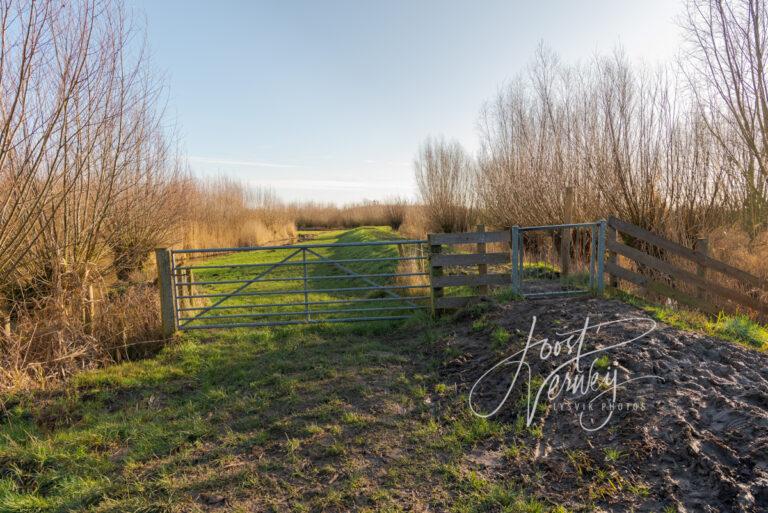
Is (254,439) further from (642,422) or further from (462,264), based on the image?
(462,264)

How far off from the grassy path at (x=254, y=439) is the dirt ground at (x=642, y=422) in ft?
1.29

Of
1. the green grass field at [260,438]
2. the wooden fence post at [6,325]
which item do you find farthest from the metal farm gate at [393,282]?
the wooden fence post at [6,325]

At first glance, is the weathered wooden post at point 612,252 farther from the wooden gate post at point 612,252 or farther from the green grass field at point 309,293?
the green grass field at point 309,293

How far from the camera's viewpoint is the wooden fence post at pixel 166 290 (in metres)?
6.35

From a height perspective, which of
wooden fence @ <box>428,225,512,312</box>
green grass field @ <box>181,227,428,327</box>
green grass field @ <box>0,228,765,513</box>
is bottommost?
green grass field @ <box>0,228,765,513</box>

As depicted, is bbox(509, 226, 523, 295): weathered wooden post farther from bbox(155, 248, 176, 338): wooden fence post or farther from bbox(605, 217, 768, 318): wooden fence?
bbox(155, 248, 176, 338): wooden fence post

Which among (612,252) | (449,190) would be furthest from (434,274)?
(449,190)

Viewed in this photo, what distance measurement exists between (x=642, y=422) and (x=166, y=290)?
6410 mm

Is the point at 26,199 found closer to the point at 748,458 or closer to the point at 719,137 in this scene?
the point at 748,458

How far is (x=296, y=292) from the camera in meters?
6.75

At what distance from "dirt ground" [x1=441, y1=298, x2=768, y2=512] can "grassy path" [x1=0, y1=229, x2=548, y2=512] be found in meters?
0.39

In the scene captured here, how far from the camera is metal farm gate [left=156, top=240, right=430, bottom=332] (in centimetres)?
656

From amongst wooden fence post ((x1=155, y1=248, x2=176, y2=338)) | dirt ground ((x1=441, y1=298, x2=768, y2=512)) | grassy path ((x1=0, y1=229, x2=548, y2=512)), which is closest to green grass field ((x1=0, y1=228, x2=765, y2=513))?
grassy path ((x1=0, y1=229, x2=548, y2=512))

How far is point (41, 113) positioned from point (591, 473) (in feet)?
24.6
